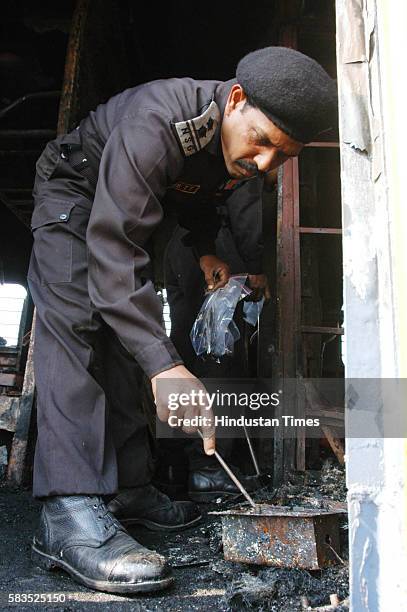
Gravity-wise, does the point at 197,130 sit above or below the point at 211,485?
above

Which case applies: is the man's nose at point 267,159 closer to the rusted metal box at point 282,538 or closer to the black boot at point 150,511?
the rusted metal box at point 282,538

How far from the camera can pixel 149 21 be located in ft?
13.8

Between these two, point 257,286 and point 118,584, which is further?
point 257,286

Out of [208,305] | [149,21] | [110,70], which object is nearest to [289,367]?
[208,305]

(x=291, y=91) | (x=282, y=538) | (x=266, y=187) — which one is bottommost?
(x=282, y=538)

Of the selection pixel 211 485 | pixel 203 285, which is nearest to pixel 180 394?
pixel 211 485

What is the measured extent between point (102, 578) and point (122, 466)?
562 mm

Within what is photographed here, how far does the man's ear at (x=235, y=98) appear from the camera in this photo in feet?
5.31

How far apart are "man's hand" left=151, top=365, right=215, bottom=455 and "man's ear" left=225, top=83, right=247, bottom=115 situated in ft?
2.52

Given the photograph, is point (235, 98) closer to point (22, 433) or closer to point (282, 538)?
point (282, 538)

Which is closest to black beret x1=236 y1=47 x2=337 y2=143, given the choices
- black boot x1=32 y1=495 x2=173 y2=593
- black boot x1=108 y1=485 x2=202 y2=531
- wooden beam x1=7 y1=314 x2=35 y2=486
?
black boot x1=32 y1=495 x2=173 y2=593

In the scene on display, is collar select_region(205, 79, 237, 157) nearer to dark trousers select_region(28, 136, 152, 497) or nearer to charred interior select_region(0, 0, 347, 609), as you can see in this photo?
dark trousers select_region(28, 136, 152, 497)

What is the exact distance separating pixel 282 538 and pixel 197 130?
1117mm

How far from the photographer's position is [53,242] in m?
1.78
